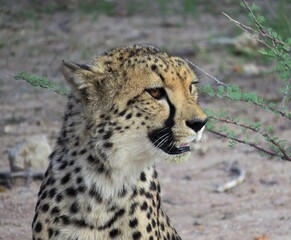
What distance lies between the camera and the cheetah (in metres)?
4.09

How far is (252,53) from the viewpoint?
373 inches

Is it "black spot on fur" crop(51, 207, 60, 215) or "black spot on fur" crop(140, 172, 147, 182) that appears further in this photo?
"black spot on fur" crop(140, 172, 147, 182)

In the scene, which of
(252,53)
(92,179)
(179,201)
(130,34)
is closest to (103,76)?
(92,179)

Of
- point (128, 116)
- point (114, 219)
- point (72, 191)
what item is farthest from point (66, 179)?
point (128, 116)

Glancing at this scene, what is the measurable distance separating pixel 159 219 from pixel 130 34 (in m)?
6.33

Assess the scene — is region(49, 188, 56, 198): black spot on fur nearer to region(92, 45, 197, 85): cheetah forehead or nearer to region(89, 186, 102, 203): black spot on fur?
region(89, 186, 102, 203): black spot on fur

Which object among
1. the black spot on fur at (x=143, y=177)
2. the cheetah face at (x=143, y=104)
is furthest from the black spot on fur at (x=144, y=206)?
the cheetah face at (x=143, y=104)

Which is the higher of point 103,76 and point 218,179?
point 103,76

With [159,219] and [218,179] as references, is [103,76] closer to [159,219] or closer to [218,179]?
[159,219]

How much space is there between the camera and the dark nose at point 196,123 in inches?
158

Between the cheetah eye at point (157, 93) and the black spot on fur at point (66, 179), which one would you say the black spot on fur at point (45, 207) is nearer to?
the black spot on fur at point (66, 179)

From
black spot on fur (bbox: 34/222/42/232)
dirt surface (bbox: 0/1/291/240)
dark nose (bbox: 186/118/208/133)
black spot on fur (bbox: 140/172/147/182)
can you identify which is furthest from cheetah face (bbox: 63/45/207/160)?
dirt surface (bbox: 0/1/291/240)

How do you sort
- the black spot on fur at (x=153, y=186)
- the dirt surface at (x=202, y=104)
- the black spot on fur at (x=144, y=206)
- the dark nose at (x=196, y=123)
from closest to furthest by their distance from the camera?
the dark nose at (x=196, y=123) → the black spot on fur at (x=144, y=206) → the black spot on fur at (x=153, y=186) → the dirt surface at (x=202, y=104)

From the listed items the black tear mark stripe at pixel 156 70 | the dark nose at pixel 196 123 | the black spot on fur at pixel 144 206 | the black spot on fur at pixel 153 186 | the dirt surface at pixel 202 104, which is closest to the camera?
the dark nose at pixel 196 123
